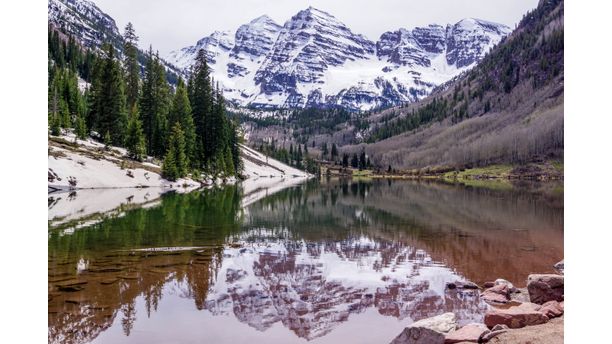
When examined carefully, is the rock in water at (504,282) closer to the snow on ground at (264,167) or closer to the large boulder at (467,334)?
the large boulder at (467,334)

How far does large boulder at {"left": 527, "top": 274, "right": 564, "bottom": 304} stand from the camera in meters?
11.0

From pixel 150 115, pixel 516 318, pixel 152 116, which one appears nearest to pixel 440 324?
pixel 516 318

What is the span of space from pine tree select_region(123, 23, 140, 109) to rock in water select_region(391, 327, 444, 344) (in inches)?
3077

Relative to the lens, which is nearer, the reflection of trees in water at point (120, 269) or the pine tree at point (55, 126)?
the reflection of trees in water at point (120, 269)

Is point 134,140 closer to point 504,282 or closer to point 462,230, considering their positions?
point 462,230

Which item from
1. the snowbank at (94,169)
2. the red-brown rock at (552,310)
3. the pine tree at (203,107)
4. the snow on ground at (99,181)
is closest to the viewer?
the red-brown rock at (552,310)

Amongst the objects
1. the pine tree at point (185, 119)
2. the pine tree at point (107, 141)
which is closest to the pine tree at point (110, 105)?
the pine tree at point (107, 141)

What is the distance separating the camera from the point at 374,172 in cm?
18938

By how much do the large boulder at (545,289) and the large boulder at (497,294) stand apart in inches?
31.3

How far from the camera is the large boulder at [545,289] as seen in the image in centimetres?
1103

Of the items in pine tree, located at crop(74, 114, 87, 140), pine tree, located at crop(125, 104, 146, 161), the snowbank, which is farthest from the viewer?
pine tree, located at crop(125, 104, 146, 161)

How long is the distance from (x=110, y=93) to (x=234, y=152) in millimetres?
33673

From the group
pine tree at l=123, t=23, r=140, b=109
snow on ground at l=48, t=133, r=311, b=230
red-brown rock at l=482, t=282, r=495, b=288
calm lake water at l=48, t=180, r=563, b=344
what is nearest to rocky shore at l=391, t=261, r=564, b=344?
calm lake water at l=48, t=180, r=563, b=344

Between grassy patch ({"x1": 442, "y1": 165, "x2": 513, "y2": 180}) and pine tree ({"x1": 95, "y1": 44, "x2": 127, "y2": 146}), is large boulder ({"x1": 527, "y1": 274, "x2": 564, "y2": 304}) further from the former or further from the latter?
grassy patch ({"x1": 442, "y1": 165, "x2": 513, "y2": 180})
